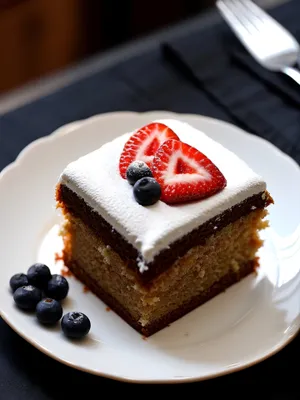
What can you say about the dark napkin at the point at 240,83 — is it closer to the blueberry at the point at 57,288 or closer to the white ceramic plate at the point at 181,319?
the white ceramic plate at the point at 181,319

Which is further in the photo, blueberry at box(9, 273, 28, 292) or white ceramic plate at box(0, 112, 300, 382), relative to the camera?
blueberry at box(9, 273, 28, 292)

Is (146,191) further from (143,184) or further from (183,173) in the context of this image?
(183,173)

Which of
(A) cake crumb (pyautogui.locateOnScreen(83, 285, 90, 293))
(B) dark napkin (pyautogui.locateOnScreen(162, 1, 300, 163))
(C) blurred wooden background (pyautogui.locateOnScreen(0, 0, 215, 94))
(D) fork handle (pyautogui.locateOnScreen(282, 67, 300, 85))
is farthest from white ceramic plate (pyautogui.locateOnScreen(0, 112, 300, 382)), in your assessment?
(C) blurred wooden background (pyautogui.locateOnScreen(0, 0, 215, 94))

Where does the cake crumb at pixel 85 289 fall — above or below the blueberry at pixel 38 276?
below

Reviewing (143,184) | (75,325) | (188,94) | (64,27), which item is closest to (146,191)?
(143,184)

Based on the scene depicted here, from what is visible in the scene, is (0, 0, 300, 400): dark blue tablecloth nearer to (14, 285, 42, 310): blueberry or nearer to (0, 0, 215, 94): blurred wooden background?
(14, 285, 42, 310): blueberry

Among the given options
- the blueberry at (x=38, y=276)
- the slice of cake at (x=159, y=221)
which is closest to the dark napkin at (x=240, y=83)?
the slice of cake at (x=159, y=221)
